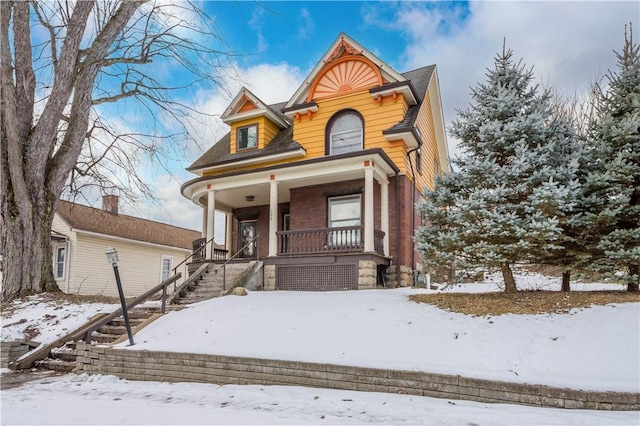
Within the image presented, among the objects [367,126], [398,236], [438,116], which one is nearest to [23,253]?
[398,236]

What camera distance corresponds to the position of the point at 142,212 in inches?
566

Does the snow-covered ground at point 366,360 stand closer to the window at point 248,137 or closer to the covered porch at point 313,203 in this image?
the covered porch at point 313,203

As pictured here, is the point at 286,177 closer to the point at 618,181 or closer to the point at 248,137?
the point at 248,137

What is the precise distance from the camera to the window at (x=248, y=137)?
52.1 ft

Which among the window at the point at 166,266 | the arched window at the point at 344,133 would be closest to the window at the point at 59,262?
the window at the point at 166,266

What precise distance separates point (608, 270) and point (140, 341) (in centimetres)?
861

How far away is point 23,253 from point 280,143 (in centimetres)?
868

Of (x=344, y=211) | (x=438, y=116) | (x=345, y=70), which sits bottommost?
(x=344, y=211)

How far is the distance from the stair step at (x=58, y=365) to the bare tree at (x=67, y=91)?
14.2 ft

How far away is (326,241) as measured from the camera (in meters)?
12.8

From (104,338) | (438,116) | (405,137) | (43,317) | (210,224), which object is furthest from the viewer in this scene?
(438,116)

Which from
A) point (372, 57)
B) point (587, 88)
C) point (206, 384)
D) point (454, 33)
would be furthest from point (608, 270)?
point (587, 88)

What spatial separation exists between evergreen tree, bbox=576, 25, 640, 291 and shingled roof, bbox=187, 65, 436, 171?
5621mm

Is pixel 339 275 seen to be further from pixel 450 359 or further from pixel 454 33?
pixel 454 33
